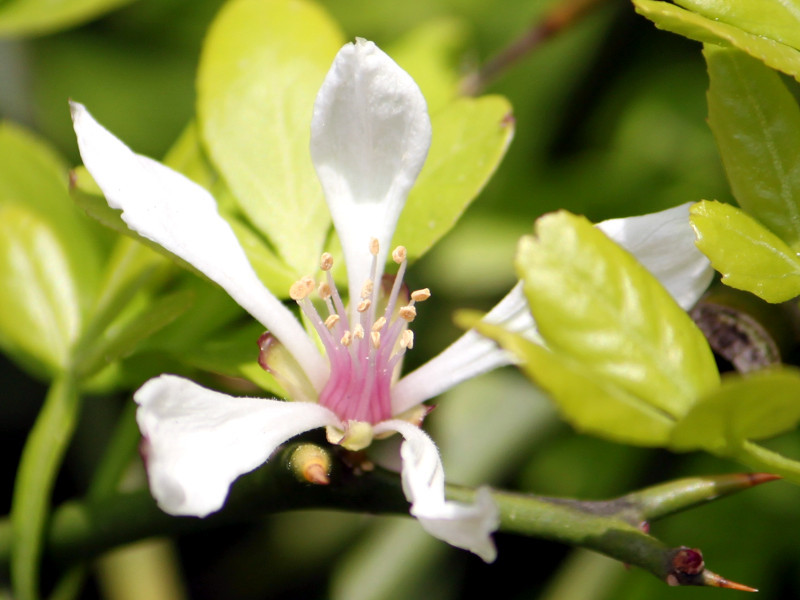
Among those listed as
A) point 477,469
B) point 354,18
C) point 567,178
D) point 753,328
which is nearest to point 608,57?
point 567,178

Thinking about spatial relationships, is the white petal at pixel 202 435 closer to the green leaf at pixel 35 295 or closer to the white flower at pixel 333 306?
the white flower at pixel 333 306

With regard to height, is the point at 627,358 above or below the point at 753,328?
above

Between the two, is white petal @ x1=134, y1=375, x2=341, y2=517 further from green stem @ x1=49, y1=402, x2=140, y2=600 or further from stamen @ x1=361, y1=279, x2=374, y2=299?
green stem @ x1=49, y1=402, x2=140, y2=600

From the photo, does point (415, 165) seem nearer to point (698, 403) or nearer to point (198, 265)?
point (198, 265)

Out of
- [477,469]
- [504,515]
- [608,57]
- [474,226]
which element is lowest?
[477,469]

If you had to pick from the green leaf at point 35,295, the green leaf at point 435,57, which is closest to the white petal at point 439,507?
the green leaf at point 35,295

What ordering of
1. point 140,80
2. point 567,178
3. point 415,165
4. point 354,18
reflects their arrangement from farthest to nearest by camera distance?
point 140,80 → point 354,18 → point 567,178 → point 415,165

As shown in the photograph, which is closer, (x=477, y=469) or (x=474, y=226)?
(x=477, y=469)

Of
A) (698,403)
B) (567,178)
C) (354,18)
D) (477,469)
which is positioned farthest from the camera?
(354,18)
